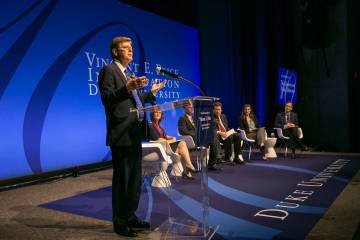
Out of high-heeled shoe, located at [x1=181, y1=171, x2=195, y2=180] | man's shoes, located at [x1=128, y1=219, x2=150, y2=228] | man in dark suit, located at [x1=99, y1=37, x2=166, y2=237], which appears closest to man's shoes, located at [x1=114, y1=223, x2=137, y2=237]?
man in dark suit, located at [x1=99, y1=37, x2=166, y2=237]

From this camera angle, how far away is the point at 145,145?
4492 mm

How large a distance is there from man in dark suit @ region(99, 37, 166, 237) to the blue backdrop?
2.95 meters

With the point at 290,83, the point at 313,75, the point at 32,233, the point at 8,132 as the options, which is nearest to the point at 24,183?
the point at 8,132

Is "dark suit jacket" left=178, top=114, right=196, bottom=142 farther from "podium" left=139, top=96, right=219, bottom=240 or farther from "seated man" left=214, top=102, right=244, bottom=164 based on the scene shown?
"podium" left=139, top=96, right=219, bottom=240

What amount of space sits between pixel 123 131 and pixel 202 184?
72cm

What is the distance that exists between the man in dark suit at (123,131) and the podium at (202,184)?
0.62ft

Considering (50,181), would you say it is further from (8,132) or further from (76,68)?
(76,68)

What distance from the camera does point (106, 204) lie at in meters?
4.20

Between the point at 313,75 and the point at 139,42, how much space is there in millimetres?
4849

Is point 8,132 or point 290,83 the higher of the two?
point 290,83

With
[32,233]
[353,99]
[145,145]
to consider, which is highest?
[353,99]

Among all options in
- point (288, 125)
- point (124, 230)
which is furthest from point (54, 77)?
point (288, 125)

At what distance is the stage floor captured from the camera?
3176 millimetres

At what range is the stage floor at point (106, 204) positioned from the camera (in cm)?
318
